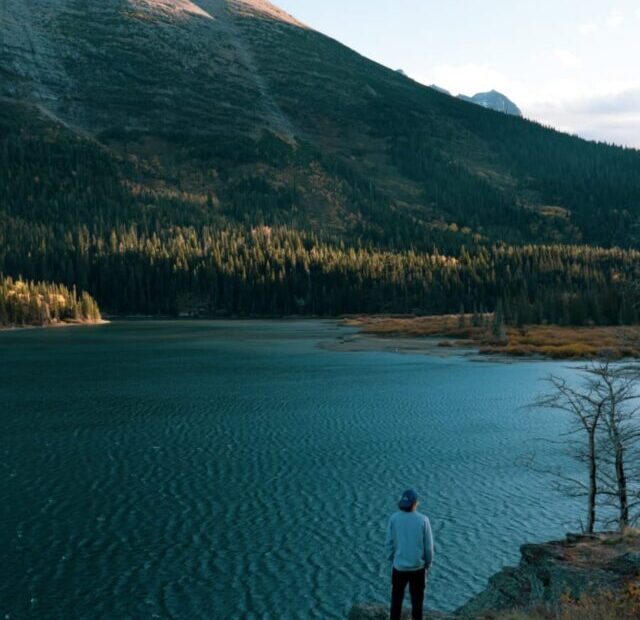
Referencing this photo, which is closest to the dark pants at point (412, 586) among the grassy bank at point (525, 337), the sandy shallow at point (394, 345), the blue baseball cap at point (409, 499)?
the blue baseball cap at point (409, 499)

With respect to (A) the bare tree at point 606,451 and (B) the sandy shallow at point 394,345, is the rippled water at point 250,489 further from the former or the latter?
(B) the sandy shallow at point 394,345

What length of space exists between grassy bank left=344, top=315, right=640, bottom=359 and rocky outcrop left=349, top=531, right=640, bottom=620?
74570 mm

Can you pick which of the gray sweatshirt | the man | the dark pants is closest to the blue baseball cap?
the man

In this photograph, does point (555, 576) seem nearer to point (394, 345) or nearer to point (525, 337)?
point (394, 345)

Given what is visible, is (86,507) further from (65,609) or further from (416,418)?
(416,418)

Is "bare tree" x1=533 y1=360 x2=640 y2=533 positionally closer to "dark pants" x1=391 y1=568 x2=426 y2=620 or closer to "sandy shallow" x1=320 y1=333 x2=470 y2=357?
"dark pants" x1=391 y1=568 x2=426 y2=620

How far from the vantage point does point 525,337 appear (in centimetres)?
14712

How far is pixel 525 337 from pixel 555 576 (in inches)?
5069

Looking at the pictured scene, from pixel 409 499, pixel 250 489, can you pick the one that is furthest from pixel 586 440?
pixel 409 499

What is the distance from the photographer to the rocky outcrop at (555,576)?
21984 millimetres

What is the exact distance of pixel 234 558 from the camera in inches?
1277

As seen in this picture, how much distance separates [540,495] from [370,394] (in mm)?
42317

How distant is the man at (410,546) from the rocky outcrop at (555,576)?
303 centimetres

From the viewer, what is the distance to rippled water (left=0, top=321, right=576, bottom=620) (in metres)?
29.3
